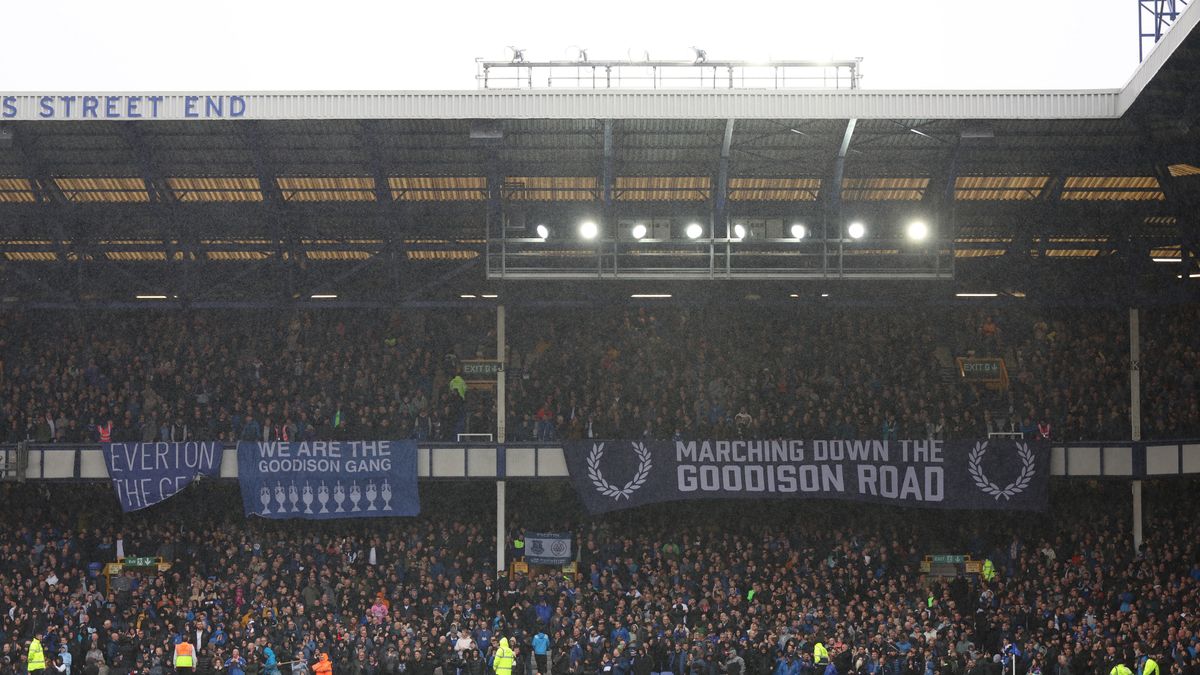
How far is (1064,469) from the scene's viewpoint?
108 feet

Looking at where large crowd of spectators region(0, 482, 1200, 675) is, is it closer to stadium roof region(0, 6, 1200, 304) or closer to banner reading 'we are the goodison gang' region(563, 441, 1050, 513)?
banner reading 'we are the goodison gang' region(563, 441, 1050, 513)

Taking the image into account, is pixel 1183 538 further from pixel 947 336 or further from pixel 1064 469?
pixel 947 336

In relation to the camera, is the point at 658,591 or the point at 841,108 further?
the point at 658,591

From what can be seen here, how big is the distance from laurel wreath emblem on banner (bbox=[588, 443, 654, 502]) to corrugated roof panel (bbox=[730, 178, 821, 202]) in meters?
6.14

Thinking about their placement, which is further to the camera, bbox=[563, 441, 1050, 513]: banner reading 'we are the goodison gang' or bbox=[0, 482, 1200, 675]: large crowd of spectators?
bbox=[563, 441, 1050, 513]: banner reading 'we are the goodison gang'

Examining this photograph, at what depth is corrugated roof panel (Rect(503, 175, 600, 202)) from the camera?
30688 mm

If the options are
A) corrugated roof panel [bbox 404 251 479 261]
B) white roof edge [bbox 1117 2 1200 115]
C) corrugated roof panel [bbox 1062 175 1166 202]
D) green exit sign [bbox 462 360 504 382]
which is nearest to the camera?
white roof edge [bbox 1117 2 1200 115]

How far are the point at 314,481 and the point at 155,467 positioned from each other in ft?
11.9

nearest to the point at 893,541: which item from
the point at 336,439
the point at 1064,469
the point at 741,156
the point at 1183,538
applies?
the point at 1064,469

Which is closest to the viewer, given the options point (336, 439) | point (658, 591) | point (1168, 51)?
point (1168, 51)

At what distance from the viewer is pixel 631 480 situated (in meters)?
33.1

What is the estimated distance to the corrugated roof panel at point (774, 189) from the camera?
99.9 ft

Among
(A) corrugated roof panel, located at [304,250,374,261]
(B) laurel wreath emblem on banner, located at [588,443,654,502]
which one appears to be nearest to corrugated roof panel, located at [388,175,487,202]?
(A) corrugated roof panel, located at [304,250,374,261]

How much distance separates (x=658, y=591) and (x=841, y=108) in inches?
434
